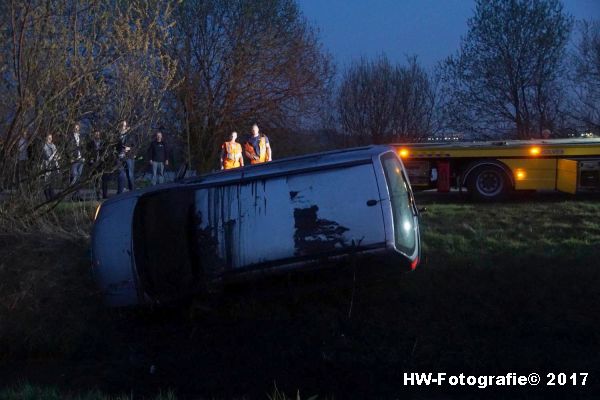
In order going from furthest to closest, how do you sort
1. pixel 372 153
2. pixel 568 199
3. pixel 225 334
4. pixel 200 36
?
pixel 200 36 < pixel 568 199 < pixel 225 334 < pixel 372 153

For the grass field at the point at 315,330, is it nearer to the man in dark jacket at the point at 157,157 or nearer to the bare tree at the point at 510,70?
the man in dark jacket at the point at 157,157

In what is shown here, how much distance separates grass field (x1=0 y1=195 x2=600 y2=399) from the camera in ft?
23.5

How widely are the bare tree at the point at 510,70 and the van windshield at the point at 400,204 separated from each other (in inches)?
834

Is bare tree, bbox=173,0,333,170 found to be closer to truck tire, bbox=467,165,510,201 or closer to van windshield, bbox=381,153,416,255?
truck tire, bbox=467,165,510,201

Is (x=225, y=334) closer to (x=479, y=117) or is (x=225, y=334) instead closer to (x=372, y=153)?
(x=372, y=153)

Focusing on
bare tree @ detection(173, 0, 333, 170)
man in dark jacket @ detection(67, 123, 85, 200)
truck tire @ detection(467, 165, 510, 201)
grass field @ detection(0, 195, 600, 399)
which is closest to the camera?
grass field @ detection(0, 195, 600, 399)

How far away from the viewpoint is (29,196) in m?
10.8

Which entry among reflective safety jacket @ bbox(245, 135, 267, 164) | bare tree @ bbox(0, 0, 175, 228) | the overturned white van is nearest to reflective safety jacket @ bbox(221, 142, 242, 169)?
reflective safety jacket @ bbox(245, 135, 267, 164)

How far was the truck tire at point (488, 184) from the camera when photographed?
15094 mm

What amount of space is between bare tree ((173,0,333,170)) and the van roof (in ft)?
50.9

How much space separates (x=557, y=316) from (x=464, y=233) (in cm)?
299

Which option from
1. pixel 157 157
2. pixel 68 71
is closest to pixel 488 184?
pixel 157 157

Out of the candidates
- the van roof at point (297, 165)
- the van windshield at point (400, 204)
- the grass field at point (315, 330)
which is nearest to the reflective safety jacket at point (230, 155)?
the grass field at point (315, 330)

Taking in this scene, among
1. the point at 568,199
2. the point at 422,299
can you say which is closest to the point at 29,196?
the point at 422,299
